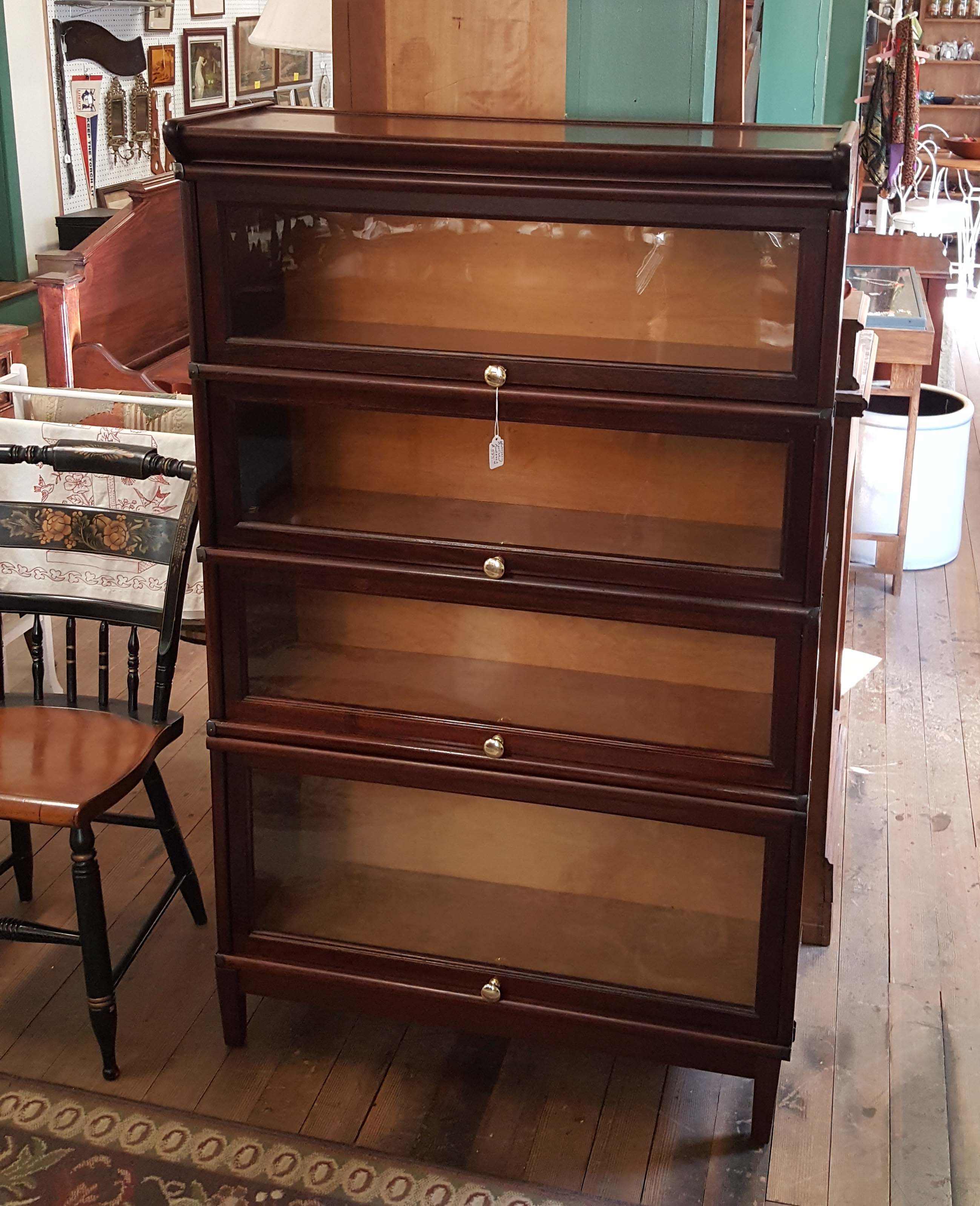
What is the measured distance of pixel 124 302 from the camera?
448 centimetres

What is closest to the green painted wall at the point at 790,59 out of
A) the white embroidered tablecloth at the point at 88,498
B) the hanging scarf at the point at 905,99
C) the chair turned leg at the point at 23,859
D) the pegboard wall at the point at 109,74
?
the white embroidered tablecloth at the point at 88,498

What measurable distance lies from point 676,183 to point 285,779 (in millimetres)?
1121

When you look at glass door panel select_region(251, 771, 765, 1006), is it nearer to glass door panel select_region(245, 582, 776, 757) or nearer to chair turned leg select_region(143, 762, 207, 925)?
glass door panel select_region(245, 582, 776, 757)

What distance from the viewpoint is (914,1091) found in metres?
2.22

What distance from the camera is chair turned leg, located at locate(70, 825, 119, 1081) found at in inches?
83.4

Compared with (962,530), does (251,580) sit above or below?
above

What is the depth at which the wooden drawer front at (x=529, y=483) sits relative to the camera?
1765 millimetres

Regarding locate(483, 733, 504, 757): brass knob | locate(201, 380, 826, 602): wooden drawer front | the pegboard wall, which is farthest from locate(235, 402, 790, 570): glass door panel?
the pegboard wall

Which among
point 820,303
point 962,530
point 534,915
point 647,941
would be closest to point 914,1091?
point 647,941

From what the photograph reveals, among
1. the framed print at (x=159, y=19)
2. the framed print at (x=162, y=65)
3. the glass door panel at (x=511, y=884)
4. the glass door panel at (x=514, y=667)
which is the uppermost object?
the framed print at (x=159, y=19)

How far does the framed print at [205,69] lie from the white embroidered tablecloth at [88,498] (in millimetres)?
4730

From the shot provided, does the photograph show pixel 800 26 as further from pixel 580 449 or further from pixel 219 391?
pixel 219 391

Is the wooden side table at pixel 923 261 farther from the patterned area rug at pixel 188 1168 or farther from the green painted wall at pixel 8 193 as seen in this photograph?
the green painted wall at pixel 8 193

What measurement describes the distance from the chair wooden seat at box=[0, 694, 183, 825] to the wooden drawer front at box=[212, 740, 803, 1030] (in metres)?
0.21
